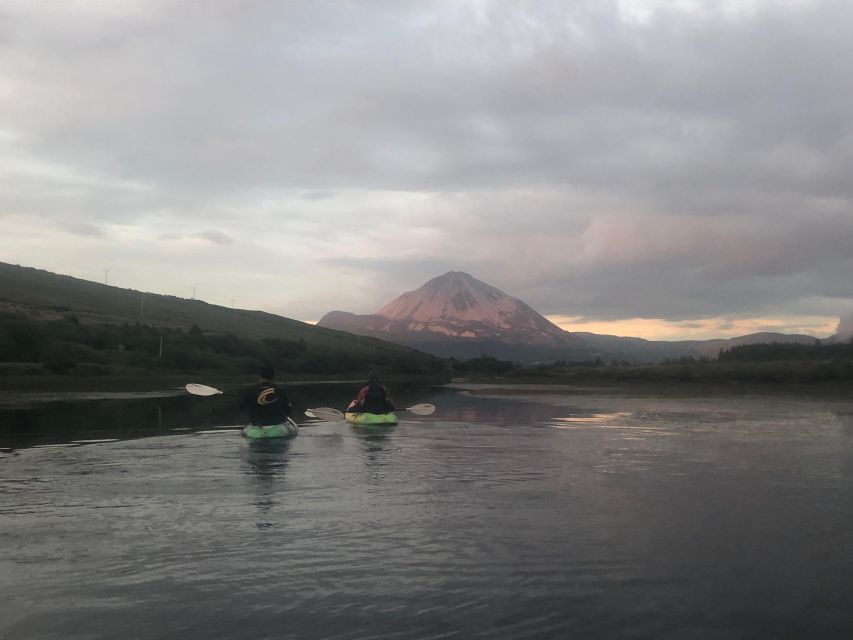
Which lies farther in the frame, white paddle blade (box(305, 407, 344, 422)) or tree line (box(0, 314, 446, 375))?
tree line (box(0, 314, 446, 375))

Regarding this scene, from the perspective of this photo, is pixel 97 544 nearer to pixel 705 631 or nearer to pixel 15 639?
pixel 15 639

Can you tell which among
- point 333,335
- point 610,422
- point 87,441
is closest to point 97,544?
point 87,441

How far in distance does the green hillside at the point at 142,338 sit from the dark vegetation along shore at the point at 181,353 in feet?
0.69

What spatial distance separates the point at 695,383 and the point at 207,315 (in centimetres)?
11133

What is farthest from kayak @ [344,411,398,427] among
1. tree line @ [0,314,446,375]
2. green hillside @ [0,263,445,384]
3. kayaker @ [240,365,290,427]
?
tree line @ [0,314,446,375]

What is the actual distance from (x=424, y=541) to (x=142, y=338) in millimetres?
100609

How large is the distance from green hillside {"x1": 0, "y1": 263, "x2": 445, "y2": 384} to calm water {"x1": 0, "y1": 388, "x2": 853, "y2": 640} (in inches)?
2431

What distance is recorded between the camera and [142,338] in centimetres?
10275

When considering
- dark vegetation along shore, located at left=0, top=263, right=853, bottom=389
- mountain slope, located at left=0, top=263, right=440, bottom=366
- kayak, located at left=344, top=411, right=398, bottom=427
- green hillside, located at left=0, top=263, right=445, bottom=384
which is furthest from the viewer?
mountain slope, located at left=0, top=263, right=440, bottom=366

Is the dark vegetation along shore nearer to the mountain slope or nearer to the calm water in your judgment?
the mountain slope

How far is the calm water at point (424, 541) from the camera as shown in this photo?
7371mm

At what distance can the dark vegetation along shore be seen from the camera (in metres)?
72.8

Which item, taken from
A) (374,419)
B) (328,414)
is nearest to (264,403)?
(374,419)

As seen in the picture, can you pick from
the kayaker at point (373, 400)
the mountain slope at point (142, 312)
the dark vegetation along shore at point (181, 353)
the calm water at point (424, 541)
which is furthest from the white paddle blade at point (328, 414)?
the mountain slope at point (142, 312)
